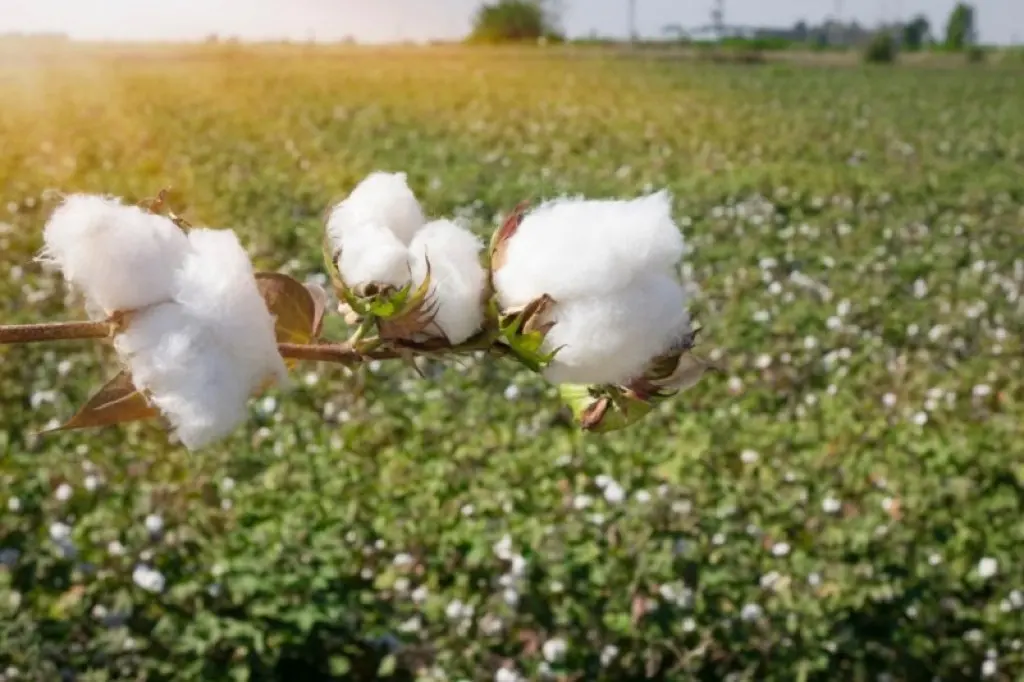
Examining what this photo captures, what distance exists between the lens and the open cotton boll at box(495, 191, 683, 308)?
19.6 inches

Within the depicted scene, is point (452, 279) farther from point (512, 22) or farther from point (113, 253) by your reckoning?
point (512, 22)

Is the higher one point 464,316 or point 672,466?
point 464,316

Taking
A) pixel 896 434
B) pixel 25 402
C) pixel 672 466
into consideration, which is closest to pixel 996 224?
pixel 896 434

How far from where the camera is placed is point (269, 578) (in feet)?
6.37

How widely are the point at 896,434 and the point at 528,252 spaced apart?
2388 millimetres

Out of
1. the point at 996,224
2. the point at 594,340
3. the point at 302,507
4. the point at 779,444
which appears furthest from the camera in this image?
the point at 996,224

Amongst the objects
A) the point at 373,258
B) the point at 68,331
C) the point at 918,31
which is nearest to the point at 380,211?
the point at 373,258

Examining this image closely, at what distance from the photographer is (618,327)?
0.50m

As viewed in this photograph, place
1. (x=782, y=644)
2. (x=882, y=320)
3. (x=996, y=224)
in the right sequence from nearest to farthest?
(x=782, y=644) < (x=882, y=320) < (x=996, y=224)

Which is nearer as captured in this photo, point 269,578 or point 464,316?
point 464,316

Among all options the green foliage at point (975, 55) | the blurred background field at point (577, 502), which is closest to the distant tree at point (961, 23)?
the green foliage at point (975, 55)

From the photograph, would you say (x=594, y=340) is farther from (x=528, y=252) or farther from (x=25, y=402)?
(x=25, y=402)

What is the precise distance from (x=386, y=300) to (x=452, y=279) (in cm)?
3

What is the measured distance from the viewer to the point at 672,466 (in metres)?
2.45
